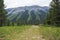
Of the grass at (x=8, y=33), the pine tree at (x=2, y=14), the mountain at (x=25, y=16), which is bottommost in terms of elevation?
the mountain at (x=25, y=16)

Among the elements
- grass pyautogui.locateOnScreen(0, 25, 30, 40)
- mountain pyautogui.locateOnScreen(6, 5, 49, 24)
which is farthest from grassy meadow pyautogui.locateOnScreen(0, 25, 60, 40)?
mountain pyautogui.locateOnScreen(6, 5, 49, 24)

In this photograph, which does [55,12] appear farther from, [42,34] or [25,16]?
[25,16]

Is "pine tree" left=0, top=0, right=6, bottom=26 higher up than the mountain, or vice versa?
"pine tree" left=0, top=0, right=6, bottom=26

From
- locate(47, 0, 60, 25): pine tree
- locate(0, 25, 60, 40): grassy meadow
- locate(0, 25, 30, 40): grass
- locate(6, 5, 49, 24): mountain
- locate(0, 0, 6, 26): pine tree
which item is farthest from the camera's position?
locate(6, 5, 49, 24): mountain

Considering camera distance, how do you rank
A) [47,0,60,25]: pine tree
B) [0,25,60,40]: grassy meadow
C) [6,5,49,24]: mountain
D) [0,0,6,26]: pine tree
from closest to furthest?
[0,25,60,40]: grassy meadow, [47,0,60,25]: pine tree, [0,0,6,26]: pine tree, [6,5,49,24]: mountain

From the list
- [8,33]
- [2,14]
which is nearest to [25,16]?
[2,14]

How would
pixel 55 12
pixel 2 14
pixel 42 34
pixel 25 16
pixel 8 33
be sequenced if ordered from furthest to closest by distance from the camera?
pixel 25 16, pixel 2 14, pixel 55 12, pixel 8 33, pixel 42 34

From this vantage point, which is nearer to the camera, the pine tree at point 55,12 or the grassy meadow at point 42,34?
A: the grassy meadow at point 42,34

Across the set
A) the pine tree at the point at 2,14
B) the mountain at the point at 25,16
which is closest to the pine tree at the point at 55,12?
the pine tree at the point at 2,14

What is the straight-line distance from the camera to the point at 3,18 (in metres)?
39.4

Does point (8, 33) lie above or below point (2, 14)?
above

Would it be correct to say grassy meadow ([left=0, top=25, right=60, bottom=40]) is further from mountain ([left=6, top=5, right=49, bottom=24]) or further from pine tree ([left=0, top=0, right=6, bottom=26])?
mountain ([left=6, top=5, right=49, bottom=24])

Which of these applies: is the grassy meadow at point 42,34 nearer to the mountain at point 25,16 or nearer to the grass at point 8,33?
the grass at point 8,33

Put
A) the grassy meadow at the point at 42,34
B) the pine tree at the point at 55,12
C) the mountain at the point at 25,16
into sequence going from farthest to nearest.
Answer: the mountain at the point at 25,16 < the pine tree at the point at 55,12 < the grassy meadow at the point at 42,34
